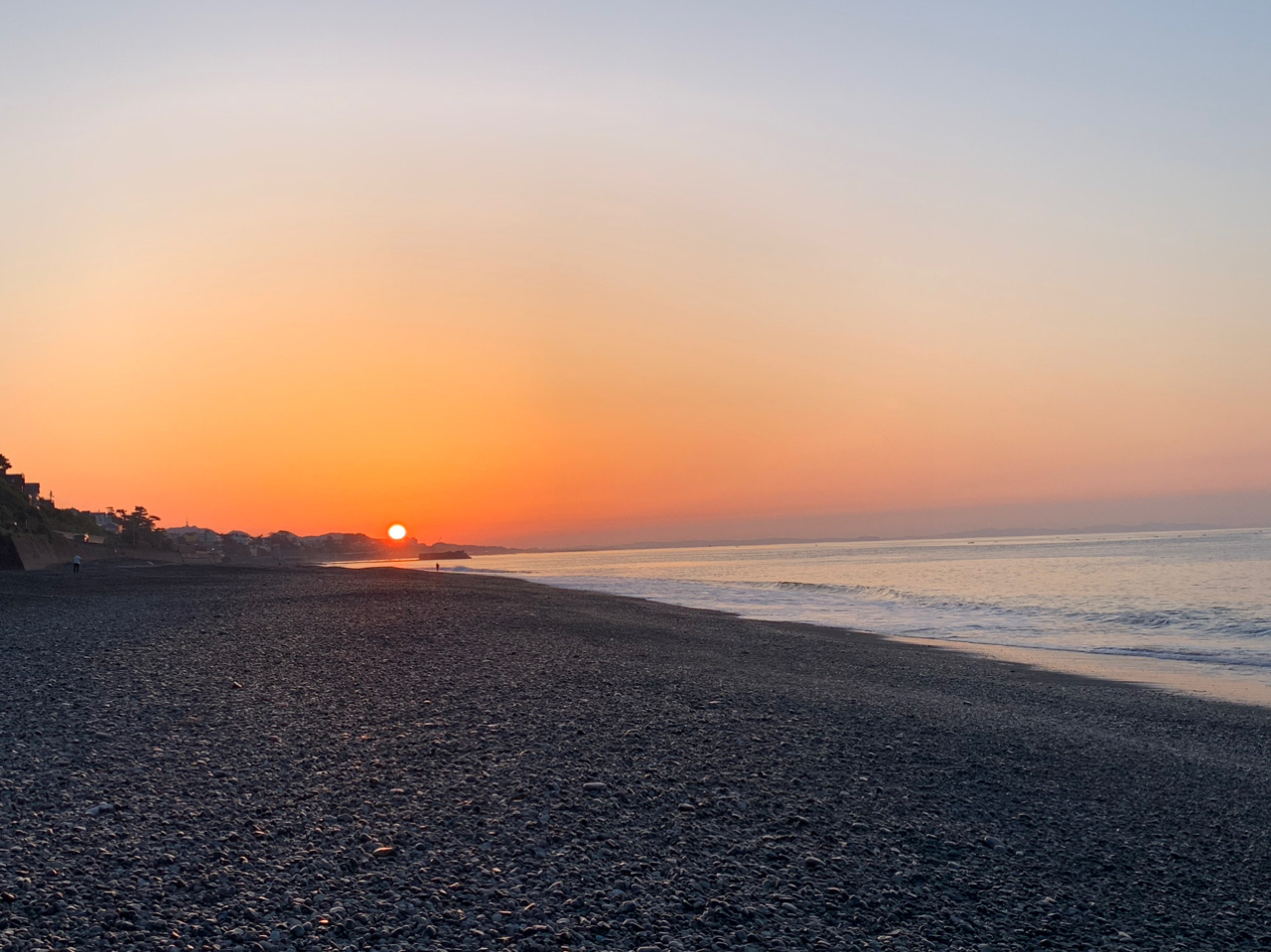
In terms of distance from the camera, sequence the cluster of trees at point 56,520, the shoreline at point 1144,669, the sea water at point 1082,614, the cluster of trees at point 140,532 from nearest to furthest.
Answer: the shoreline at point 1144,669 < the sea water at point 1082,614 < the cluster of trees at point 56,520 < the cluster of trees at point 140,532

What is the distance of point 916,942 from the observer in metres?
4.94

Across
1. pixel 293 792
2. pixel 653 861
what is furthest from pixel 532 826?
pixel 293 792

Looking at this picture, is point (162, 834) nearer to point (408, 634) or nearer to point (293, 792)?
point (293, 792)

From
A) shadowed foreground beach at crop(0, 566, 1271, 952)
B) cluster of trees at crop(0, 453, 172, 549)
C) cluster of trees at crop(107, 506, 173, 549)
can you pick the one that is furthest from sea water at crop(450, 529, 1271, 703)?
cluster of trees at crop(107, 506, 173, 549)

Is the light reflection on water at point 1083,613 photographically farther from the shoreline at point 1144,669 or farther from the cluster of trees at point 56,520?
the cluster of trees at point 56,520

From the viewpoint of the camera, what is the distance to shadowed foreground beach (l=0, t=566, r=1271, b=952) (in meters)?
4.86

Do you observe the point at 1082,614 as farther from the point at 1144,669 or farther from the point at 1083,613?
the point at 1144,669

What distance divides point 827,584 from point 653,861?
51998 mm

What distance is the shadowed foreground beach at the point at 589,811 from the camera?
4859 millimetres

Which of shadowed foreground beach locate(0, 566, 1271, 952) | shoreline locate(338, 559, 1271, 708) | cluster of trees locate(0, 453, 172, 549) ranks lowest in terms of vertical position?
shoreline locate(338, 559, 1271, 708)

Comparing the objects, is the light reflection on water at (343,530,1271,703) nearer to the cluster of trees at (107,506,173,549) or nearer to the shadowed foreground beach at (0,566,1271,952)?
the shadowed foreground beach at (0,566,1271,952)

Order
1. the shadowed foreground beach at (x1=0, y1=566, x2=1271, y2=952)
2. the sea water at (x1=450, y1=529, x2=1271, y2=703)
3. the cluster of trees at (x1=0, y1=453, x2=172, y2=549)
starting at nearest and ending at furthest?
1. the shadowed foreground beach at (x1=0, y1=566, x2=1271, y2=952)
2. the sea water at (x1=450, y1=529, x2=1271, y2=703)
3. the cluster of trees at (x1=0, y1=453, x2=172, y2=549)

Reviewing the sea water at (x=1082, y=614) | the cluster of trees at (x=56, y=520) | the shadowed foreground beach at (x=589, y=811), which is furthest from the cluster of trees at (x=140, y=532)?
the shadowed foreground beach at (x=589, y=811)

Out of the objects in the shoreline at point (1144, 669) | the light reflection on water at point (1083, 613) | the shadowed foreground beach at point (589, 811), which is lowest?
the light reflection on water at point (1083, 613)
